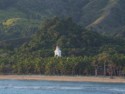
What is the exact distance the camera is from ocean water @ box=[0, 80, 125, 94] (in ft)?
430

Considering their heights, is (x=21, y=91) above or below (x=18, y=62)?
below

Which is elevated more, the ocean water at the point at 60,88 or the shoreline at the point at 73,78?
the shoreline at the point at 73,78

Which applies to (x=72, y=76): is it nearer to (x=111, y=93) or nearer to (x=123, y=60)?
(x=123, y=60)

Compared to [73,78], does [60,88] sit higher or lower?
lower

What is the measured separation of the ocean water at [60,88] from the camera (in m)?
131

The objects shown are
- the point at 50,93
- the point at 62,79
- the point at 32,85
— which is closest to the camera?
the point at 50,93

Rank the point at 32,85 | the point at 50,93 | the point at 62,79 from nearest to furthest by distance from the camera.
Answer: the point at 50,93 → the point at 32,85 → the point at 62,79

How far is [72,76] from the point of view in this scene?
556 feet

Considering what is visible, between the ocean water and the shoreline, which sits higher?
the shoreline

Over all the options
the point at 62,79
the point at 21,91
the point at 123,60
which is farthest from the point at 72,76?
the point at 21,91

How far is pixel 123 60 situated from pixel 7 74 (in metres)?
34.8

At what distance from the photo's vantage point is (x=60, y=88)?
462 feet

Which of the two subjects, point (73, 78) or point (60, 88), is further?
point (73, 78)

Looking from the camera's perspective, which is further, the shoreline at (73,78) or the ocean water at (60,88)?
the shoreline at (73,78)
